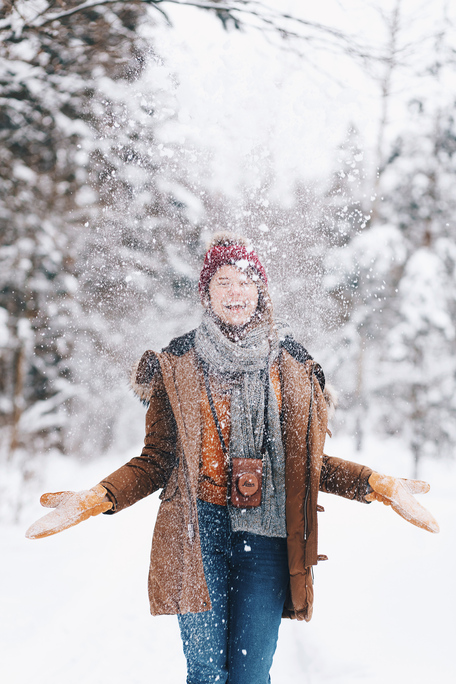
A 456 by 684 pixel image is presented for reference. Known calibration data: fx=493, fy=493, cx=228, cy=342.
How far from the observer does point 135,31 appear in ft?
8.91

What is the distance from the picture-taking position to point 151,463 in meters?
1.60

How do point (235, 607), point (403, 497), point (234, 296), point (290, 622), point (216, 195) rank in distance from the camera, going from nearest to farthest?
point (403, 497)
point (235, 607)
point (234, 296)
point (290, 622)
point (216, 195)

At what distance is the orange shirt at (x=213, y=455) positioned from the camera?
1.61m

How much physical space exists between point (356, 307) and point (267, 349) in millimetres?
7872

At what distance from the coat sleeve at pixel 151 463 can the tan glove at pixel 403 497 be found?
0.66m

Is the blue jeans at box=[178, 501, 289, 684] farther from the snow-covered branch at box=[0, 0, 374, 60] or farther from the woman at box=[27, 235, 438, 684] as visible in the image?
the snow-covered branch at box=[0, 0, 374, 60]

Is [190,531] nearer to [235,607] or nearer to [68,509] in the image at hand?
[235,607]

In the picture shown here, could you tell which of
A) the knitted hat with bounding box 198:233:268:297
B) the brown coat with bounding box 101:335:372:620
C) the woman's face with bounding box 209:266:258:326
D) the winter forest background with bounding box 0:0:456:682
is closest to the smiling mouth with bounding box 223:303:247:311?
the woman's face with bounding box 209:266:258:326

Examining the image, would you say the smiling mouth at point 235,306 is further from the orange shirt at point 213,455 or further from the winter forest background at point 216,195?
the winter forest background at point 216,195

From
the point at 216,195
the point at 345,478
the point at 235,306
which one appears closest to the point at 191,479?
the point at 345,478

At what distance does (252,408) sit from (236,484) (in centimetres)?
25

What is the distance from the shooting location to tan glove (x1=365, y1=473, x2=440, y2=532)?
140cm

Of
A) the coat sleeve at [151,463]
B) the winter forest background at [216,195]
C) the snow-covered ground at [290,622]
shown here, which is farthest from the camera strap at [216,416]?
the winter forest background at [216,195]

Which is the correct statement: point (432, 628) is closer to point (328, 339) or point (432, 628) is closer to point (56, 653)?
point (56, 653)
